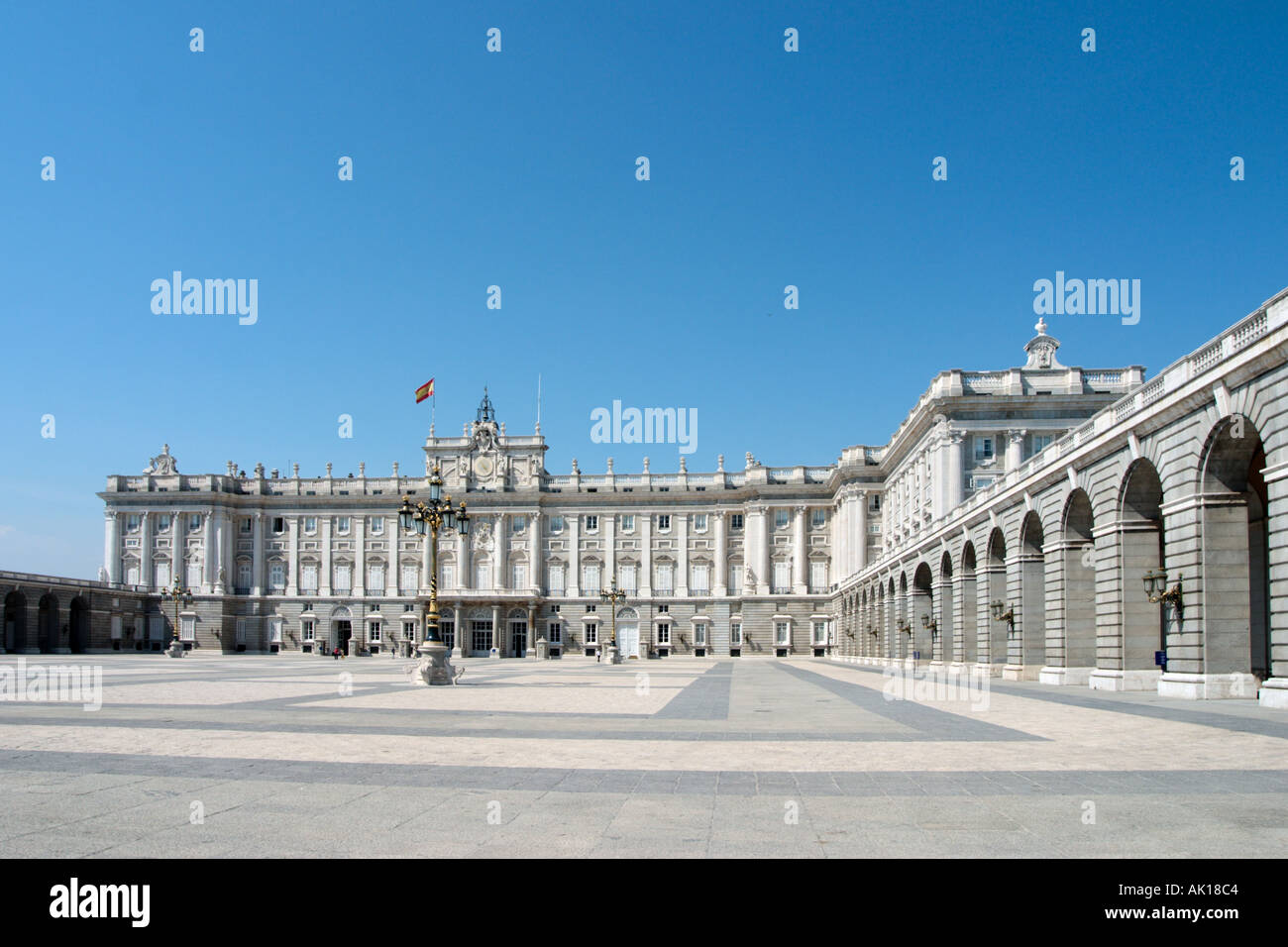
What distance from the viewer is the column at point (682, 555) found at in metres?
103

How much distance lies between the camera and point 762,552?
324 ft

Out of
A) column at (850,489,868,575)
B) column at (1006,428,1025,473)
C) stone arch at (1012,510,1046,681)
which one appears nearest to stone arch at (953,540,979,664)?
stone arch at (1012,510,1046,681)

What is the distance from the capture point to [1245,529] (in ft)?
78.3

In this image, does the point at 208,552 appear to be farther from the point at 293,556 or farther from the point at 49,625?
the point at 49,625

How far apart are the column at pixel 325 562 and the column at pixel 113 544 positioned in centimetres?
2051

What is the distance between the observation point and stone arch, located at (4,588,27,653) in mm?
81562

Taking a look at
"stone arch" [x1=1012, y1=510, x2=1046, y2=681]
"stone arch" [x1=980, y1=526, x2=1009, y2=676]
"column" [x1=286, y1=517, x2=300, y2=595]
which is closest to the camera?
"stone arch" [x1=1012, y1=510, x2=1046, y2=681]

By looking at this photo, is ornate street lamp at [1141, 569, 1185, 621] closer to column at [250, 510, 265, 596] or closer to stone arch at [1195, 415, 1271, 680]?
stone arch at [1195, 415, 1271, 680]

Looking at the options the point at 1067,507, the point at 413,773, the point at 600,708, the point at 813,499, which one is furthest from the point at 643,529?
the point at 413,773

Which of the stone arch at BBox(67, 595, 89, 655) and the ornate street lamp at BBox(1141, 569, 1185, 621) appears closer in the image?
the ornate street lamp at BBox(1141, 569, 1185, 621)

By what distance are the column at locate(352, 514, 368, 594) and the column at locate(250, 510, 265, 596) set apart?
1007 centimetres

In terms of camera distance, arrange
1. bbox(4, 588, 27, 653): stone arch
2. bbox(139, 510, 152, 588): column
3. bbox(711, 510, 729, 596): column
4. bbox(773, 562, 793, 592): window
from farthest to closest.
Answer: bbox(139, 510, 152, 588): column → bbox(711, 510, 729, 596): column → bbox(773, 562, 793, 592): window → bbox(4, 588, 27, 653): stone arch

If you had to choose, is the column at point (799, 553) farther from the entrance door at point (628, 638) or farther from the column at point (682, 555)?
the entrance door at point (628, 638)

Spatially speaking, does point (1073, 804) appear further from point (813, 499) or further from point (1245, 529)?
point (813, 499)
